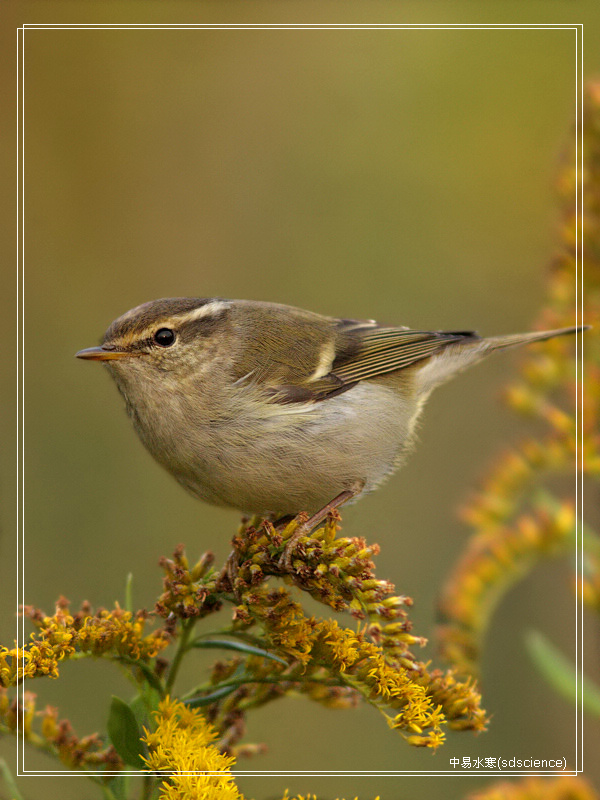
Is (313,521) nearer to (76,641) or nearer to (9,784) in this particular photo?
(76,641)

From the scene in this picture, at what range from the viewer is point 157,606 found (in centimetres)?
228

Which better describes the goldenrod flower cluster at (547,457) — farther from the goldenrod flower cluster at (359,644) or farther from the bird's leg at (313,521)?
the goldenrod flower cluster at (359,644)

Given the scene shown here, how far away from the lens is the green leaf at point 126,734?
200 centimetres

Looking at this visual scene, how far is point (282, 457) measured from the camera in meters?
3.14

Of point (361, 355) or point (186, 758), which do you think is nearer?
point (186, 758)

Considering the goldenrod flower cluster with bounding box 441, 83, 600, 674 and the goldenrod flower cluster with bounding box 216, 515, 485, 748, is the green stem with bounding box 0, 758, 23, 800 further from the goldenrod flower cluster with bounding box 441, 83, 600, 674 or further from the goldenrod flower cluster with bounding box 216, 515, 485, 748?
the goldenrod flower cluster with bounding box 441, 83, 600, 674

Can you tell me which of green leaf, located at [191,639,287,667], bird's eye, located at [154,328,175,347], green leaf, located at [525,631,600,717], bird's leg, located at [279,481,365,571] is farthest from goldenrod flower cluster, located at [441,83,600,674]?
bird's eye, located at [154,328,175,347]

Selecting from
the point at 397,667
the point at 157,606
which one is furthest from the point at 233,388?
the point at 397,667

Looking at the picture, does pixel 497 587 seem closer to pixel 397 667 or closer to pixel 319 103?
pixel 397 667

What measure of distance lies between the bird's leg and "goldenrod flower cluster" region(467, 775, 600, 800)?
933 millimetres

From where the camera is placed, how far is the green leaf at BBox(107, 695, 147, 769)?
200cm

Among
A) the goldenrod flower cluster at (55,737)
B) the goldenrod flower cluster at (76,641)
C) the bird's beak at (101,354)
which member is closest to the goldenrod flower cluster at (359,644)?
the goldenrod flower cluster at (76,641)

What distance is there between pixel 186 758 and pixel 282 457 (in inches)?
52.3

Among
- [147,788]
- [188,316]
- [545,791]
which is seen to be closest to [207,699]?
[147,788]
